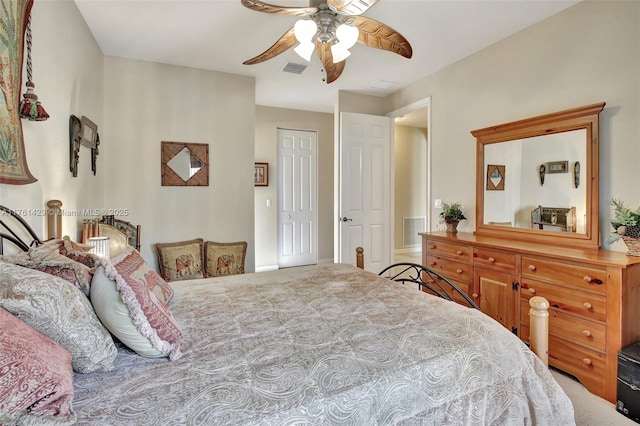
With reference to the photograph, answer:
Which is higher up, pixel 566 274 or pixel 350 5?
pixel 350 5

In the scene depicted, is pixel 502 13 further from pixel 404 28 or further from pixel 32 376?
pixel 32 376

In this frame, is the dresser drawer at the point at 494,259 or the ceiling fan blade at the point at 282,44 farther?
the dresser drawer at the point at 494,259

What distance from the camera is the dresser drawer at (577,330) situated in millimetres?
1962

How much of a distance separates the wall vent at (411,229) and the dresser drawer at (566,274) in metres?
3.99

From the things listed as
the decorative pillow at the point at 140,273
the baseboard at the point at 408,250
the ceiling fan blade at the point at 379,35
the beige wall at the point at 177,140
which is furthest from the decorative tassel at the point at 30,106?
the baseboard at the point at 408,250

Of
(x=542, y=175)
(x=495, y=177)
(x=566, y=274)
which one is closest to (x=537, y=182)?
(x=542, y=175)

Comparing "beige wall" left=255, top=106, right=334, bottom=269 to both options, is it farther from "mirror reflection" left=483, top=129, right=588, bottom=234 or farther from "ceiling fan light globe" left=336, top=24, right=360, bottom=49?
"ceiling fan light globe" left=336, top=24, right=360, bottom=49

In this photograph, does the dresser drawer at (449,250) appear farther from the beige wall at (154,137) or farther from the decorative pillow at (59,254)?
the decorative pillow at (59,254)

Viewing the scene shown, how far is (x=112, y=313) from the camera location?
109cm

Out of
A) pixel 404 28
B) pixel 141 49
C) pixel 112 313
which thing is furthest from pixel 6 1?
pixel 404 28

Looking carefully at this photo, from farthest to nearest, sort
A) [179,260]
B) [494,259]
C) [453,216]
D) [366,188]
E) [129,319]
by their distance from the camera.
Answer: [366,188]
[179,260]
[453,216]
[494,259]
[129,319]

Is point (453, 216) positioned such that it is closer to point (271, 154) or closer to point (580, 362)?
point (580, 362)

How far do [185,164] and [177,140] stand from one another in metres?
0.27

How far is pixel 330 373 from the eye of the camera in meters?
1.00
